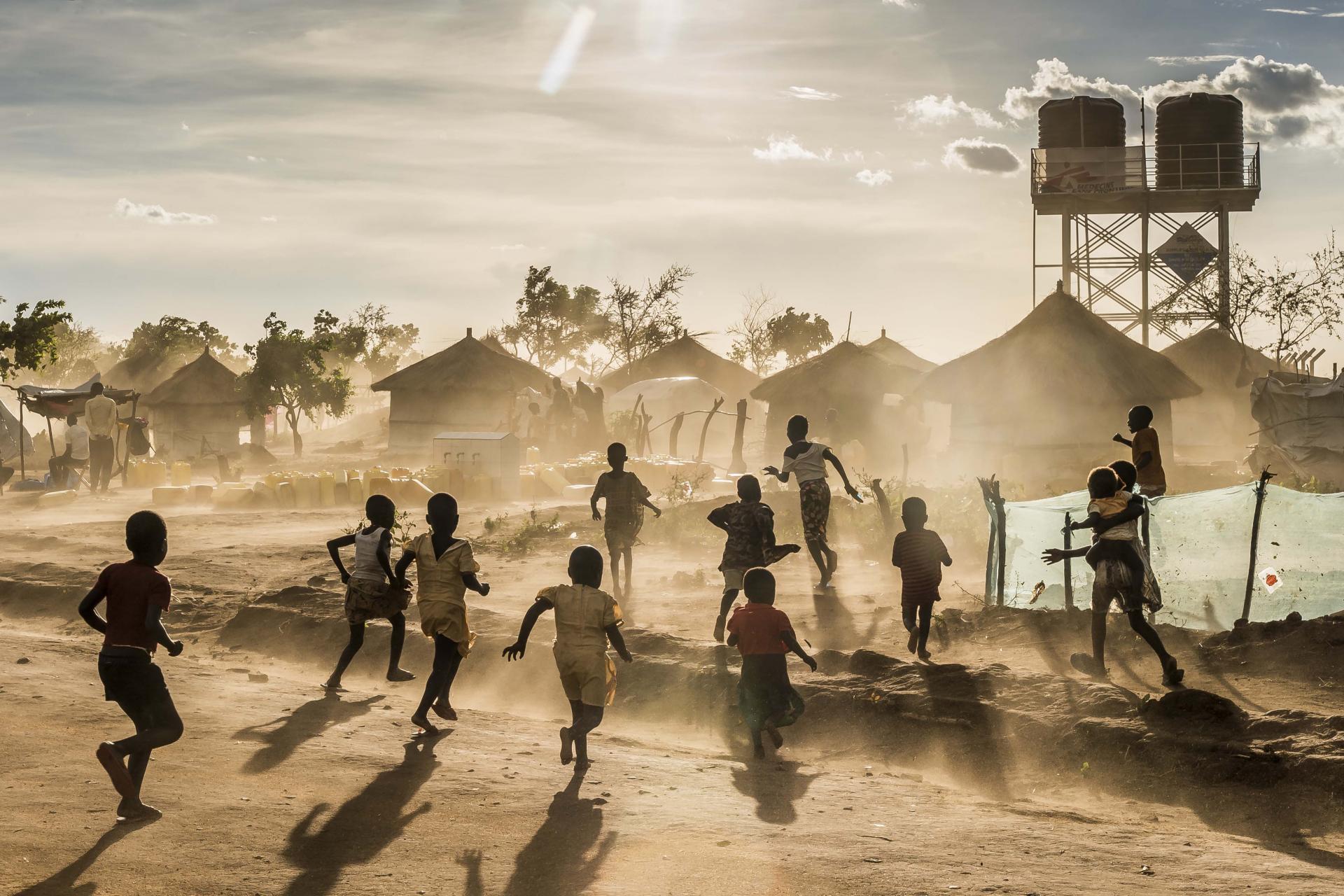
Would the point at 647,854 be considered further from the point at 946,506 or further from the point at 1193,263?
the point at 1193,263

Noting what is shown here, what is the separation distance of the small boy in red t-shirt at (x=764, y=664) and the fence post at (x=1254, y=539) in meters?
4.02

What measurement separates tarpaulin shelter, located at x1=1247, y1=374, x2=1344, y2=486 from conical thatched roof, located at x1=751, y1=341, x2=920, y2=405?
12670mm

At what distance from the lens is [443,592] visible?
285 inches

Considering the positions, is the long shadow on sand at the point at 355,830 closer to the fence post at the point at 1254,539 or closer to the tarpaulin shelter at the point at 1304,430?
the fence post at the point at 1254,539

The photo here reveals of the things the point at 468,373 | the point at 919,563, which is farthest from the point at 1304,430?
the point at 468,373

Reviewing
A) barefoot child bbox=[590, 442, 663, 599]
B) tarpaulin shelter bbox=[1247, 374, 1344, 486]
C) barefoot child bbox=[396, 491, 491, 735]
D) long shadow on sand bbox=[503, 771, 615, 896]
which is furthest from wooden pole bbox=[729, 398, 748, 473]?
long shadow on sand bbox=[503, 771, 615, 896]

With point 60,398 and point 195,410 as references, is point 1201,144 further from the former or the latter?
point 60,398

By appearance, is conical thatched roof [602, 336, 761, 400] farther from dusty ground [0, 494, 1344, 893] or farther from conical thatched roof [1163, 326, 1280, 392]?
dusty ground [0, 494, 1344, 893]

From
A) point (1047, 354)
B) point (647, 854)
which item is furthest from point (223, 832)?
point (1047, 354)

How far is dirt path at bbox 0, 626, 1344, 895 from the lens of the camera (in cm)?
480

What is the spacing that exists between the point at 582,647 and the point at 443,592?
1107 mm

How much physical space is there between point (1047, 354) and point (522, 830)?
22586 mm

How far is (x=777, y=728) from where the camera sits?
8.25 meters

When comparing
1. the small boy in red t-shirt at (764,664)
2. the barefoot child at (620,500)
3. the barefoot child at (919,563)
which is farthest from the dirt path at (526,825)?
the barefoot child at (620,500)
